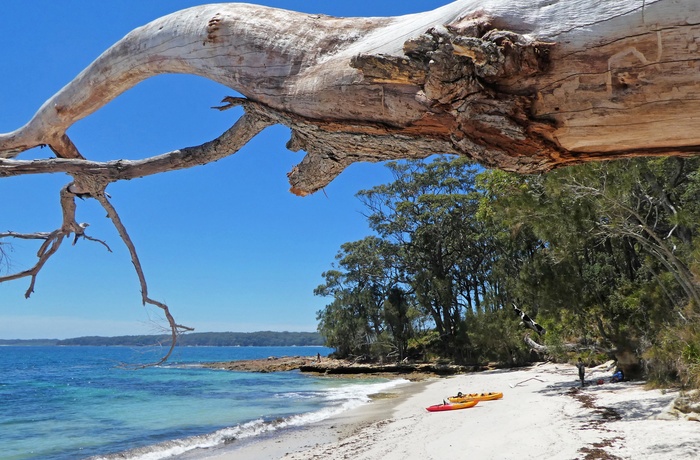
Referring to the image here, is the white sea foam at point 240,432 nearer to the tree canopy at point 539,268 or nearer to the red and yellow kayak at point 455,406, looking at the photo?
the red and yellow kayak at point 455,406

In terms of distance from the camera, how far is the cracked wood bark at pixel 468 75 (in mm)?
1342

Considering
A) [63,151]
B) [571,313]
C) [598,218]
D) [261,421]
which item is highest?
[598,218]

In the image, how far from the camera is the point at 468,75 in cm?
155

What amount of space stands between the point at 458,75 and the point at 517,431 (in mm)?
9954

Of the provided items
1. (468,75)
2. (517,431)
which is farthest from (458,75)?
(517,431)

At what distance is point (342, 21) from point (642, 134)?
108cm

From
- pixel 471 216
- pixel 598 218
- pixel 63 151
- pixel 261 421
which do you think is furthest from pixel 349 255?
pixel 63 151

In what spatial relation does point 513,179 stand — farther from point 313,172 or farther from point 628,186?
point 313,172

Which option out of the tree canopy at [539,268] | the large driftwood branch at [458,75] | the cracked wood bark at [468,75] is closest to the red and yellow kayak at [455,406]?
the tree canopy at [539,268]

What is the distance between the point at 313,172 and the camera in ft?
7.60

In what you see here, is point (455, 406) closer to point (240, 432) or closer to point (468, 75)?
point (240, 432)

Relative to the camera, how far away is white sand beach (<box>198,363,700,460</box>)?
8.02 meters

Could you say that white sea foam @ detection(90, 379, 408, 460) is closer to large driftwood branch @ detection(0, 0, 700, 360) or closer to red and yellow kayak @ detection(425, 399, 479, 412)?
red and yellow kayak @ detection(425, 399, 479, 412)

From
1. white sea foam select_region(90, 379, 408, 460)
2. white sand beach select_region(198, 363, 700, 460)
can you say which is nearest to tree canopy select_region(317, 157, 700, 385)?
white sand beach select_region(198, 363, 700, 460)
